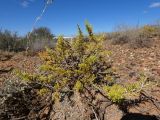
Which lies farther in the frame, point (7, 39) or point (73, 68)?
point (7, 39)

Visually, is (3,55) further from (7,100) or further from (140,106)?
(140,106)

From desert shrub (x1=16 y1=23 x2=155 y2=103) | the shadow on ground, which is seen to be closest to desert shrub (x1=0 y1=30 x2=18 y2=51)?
desert shrub (x1=16 y1=23 x2=155 y2=103)

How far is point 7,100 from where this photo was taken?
369 centimetres

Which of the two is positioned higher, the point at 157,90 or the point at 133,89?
the point at 133,89

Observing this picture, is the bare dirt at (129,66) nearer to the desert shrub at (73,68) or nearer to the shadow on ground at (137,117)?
the shadow on ground at (137,117)

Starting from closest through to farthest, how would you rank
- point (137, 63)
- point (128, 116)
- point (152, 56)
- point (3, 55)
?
point (128, 116) → point (137, 63) → point (152, 56) → point (3, 55)

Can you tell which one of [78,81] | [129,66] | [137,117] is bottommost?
[137,117]

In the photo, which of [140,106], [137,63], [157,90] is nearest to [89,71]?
[140,106]

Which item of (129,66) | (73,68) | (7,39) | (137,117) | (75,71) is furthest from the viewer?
(7,39)

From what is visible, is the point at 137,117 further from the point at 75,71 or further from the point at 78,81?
the point at 75,71

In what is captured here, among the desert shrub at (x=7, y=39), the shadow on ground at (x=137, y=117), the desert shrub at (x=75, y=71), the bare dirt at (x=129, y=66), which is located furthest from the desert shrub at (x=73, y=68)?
the desert shrub at (x=7, y=39)

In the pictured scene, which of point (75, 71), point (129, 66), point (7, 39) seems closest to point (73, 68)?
point (75, 71)

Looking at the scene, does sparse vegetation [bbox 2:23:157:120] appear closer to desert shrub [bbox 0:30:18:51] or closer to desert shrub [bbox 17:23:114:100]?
desert shrub [bbox 17:23:114:100]

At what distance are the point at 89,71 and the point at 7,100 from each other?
1182mm
